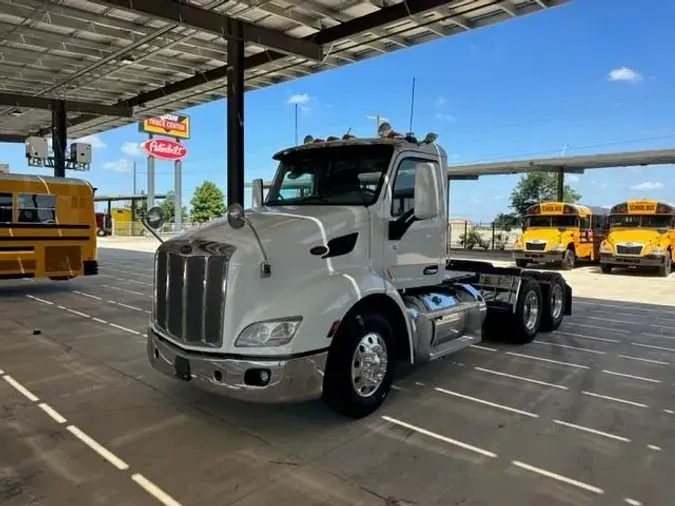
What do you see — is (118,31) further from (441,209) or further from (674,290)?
(674,290)

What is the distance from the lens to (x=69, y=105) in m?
A: 18.3

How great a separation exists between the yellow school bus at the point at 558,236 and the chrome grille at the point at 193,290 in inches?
687

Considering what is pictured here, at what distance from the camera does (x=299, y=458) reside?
3658 mm

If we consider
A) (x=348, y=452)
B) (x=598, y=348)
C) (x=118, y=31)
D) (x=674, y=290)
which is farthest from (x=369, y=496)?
(x=674, y=290)

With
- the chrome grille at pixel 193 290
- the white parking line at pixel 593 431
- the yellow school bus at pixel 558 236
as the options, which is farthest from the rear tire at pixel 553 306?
the yellow school bus at pixel 558 236

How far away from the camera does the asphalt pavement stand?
3227 mm

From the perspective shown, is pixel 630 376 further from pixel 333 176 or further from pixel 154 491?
pixel 154 491

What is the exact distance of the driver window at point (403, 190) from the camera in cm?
486

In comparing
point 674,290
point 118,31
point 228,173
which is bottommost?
point 674,290

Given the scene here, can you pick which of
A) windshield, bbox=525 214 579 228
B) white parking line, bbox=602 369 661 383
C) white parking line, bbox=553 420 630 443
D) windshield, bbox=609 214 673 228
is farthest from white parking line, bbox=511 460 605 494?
windshield, bbox=525 214 579 228

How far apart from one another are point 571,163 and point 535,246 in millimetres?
6157

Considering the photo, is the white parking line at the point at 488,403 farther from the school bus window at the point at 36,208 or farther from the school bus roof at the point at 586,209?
the school bus roof at the point at 586,209

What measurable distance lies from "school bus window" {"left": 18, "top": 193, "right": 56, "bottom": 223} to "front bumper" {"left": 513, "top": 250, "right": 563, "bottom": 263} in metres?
15.7

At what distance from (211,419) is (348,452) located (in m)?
1.25
